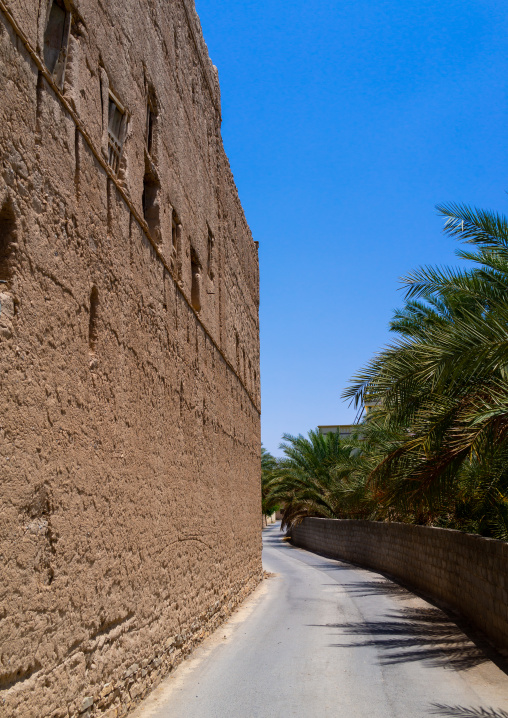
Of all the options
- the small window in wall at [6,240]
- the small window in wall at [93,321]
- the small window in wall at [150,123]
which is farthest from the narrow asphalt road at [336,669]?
the small window in wall at [150,123]

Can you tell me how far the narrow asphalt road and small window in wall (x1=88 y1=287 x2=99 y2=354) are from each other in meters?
3.22

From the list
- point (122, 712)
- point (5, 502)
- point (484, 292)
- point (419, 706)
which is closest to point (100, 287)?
point (5, 502)

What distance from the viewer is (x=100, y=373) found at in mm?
5652

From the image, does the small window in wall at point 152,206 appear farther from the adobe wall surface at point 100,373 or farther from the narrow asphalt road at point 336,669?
the narrow asphalt road at point 336,669

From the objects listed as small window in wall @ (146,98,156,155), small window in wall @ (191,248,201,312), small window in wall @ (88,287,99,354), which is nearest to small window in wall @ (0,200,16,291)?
small window in wall @ (88,287,99,354)

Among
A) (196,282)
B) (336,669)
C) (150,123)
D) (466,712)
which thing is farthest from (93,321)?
(196,282)

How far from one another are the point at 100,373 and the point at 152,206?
3.21 m

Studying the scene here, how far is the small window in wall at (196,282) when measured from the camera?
1056 centimetres

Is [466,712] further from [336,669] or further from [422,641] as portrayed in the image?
[422,641]

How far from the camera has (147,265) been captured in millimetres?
7312

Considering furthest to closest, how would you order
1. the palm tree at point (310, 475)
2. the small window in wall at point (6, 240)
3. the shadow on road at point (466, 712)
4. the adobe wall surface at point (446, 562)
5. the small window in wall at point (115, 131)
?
the palm tree at point (310, 475) < the adobe wall surface at point (446, 562) < the small window in wall at point (115, 131) < the shadow on road at point (466, 712) < the small window in wall at point (6, 240)

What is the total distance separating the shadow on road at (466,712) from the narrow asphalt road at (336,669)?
0.02 m

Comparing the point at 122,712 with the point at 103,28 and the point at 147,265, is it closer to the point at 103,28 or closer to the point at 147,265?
the point at 147,265

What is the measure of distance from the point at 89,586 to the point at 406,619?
7493 millimetres
